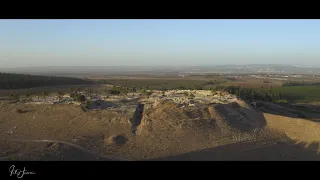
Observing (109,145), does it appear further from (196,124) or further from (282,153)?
(282,153)

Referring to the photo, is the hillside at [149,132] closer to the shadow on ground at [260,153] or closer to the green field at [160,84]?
the shadow on ground at [260,153]

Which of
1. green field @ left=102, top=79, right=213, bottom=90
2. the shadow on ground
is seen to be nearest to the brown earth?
the shadow on ground

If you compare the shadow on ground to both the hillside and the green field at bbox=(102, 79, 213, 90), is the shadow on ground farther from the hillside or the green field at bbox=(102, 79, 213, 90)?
the green field at bbox=(102, 79, 213, 90)

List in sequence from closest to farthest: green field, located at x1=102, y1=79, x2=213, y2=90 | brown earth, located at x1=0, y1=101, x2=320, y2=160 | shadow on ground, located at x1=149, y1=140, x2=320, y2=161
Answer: brown earth, located at x1=0, y1=101, x2=320, y2=160
shadow on ground, located at x1=149, y1=140, x2=320, y2=161
green field, located at x1=102, y1=79, x2=213, y2=90

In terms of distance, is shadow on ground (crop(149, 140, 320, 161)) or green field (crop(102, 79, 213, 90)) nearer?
shadow on ground (crop(149, 140, 320, 161))

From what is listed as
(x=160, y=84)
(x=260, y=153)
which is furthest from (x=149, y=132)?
(x=160, y=84)

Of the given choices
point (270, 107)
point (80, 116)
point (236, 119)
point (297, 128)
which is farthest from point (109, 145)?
point (270, 107)

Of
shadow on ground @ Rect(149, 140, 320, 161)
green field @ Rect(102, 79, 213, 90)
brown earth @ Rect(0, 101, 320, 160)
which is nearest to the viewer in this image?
brown earth @ Rect(0, 101, 320, 160)

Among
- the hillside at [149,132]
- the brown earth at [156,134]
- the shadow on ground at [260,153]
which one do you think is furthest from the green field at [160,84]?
the shadow on ground at [260,153]
